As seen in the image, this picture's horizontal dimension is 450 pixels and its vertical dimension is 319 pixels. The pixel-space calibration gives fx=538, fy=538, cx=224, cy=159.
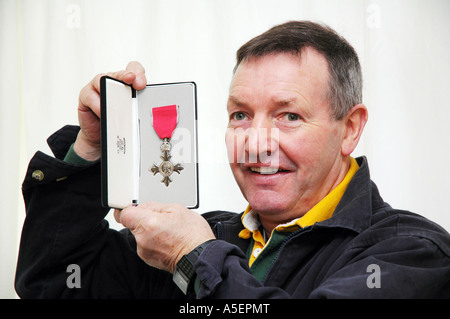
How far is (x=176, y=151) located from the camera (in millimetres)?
1341

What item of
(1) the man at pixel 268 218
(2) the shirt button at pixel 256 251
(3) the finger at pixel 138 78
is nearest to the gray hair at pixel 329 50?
(1) the man at pixel 268 218

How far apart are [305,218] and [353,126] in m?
0.30

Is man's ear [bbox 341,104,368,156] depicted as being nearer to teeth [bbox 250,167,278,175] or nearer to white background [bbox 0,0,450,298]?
teeth [bbox 250,167,278,175]

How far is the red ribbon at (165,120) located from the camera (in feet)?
4.36

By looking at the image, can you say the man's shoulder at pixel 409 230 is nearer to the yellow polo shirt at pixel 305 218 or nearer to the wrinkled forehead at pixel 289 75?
the yellow polo shirt at pixel 305 218

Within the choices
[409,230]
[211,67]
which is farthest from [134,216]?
[211,67]

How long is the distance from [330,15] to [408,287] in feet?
3.82

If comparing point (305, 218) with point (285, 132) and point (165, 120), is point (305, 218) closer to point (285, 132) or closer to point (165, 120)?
point (285, 132)

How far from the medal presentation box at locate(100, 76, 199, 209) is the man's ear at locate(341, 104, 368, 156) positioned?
15.6 inches

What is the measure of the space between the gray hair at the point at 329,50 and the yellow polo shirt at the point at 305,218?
0.17m

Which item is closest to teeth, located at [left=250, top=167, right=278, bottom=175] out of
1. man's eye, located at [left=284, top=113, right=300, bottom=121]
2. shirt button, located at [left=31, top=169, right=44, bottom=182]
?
man's eye, located at [left=284, top=113, right=300, bottom=121]

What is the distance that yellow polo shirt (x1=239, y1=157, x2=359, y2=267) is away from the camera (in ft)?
4.24
